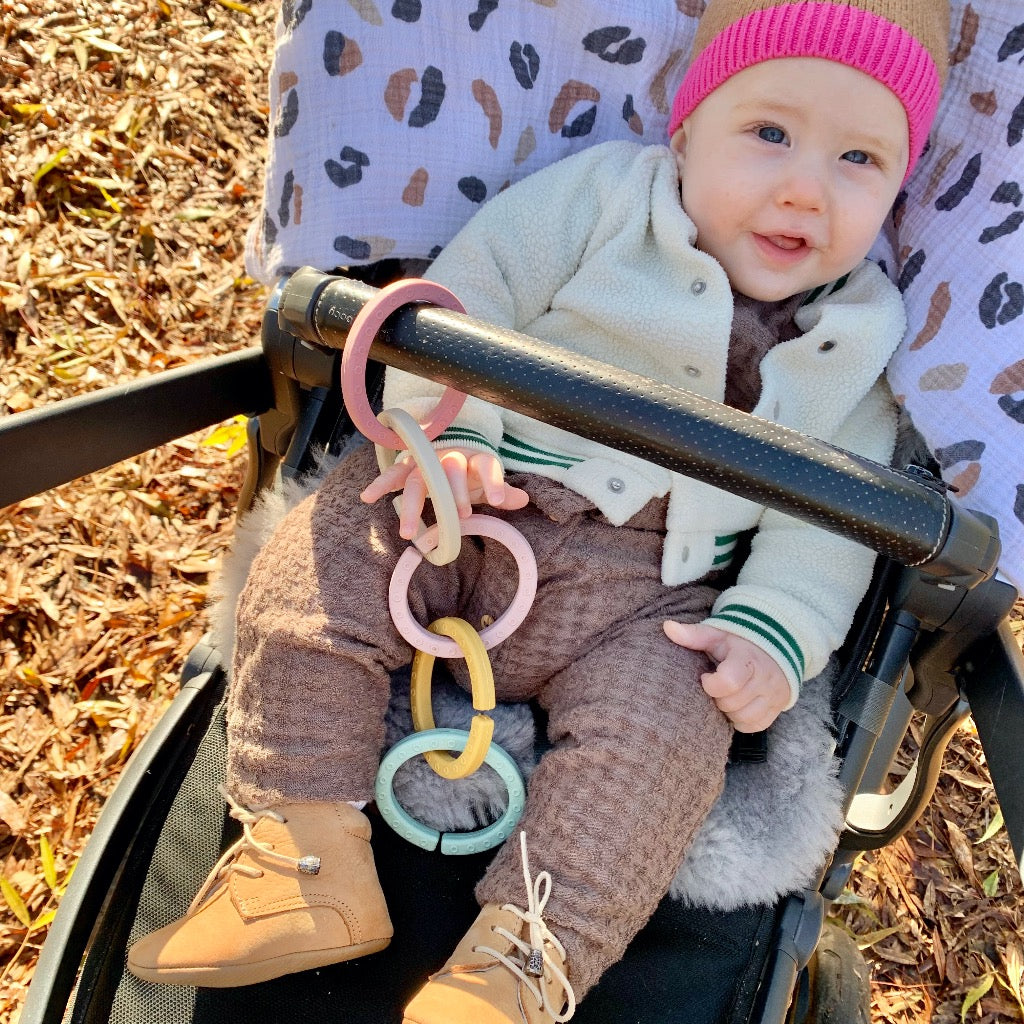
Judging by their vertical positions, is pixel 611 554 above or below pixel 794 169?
below

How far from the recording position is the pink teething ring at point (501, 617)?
1053mm

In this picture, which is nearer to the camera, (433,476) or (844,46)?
(433,476)

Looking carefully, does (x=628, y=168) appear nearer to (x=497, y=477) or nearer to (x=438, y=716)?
(x=497, y=477)

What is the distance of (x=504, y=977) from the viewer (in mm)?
928

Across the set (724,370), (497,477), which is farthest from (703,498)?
(497,477)

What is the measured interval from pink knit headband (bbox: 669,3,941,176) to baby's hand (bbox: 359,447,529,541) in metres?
0.53

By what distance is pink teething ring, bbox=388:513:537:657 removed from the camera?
3.45 feet

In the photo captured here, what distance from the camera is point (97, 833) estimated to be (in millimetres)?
1082

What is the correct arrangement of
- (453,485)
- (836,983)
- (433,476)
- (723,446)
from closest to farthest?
(723,446), (433,476), (453,485), (836,983)

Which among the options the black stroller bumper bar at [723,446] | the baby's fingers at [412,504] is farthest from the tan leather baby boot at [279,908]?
the black stroller bumper bar at [723,446]

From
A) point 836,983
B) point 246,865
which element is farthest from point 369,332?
point 836,983

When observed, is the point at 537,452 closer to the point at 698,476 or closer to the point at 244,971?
the point at 698,476

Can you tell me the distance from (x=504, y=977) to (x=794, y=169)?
2.84ft

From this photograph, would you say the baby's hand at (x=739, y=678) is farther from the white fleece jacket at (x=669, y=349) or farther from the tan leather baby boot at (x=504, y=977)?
the tan leather baby boot at (x=504, y=977)
